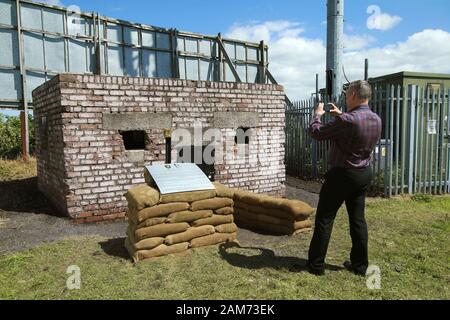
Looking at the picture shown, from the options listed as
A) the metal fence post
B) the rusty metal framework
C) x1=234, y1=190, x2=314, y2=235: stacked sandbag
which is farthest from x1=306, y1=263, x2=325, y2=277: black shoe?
the rusty metal framework

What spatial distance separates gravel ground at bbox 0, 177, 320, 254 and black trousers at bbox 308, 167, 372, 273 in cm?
131

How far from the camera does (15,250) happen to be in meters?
4.48

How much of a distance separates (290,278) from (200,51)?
10250 millimetres

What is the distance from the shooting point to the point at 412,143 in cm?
778

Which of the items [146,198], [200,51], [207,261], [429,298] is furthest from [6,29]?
[429,298]

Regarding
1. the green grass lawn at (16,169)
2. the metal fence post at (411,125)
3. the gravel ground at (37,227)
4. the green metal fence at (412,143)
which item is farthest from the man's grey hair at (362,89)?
the green grass lawn at (16,169)

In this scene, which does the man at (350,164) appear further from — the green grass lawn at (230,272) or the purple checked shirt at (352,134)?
the green grass lawn at (230,272)

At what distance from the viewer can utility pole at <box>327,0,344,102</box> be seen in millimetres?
8953

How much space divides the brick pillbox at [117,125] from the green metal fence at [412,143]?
2.67 metres

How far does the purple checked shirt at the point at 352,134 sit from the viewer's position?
3371 millimetres

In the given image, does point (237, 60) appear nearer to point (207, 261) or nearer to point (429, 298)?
point (207, 261)

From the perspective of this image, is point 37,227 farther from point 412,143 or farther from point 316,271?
point 412,143

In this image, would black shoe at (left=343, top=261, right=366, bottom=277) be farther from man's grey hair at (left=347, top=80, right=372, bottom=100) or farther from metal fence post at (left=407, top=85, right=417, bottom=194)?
metal fence post at (left=407, top=85, right=417, bottom=194)

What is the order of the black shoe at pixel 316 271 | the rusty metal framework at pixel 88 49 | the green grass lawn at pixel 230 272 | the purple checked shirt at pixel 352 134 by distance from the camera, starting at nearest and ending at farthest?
the green grass lawn at pixel 230 272 < the purple checked shirt at pixel 352 134 < the black shoe at pixel 316 271 < the rusty metal framework at pixel 88 49
